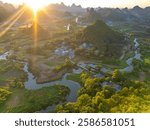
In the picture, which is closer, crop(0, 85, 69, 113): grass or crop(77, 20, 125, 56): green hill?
crop(0, 85, 69, 113): grass

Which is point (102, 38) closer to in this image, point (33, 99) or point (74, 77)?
point (74, 77)

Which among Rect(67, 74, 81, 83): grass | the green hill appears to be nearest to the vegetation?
Rect(67, 74, 81, 83): grass

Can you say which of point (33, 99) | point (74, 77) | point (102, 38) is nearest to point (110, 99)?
point (33, 99)

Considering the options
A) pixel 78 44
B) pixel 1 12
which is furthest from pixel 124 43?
pixel 1 12

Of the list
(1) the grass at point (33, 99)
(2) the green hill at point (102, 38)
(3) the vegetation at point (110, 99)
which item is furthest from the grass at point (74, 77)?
(2) the green hill at point (102, 38)

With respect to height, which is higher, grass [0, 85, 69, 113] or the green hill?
the green hill

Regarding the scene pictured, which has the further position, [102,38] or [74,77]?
[102,38]

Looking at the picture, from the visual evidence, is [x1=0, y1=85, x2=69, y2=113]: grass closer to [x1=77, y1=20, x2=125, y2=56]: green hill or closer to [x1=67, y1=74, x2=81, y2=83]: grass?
[x1=67, y1=74, x2=81, y2=83]: grass

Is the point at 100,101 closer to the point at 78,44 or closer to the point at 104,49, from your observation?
the point at 104,49

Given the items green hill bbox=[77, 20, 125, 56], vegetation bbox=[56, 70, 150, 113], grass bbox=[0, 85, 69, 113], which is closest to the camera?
vegetation bbox=[56, 70, 150, 113]
